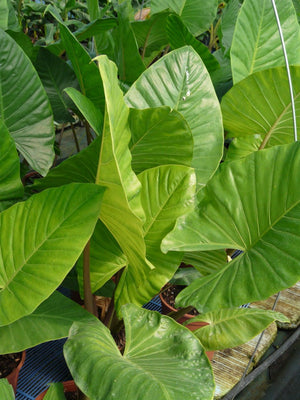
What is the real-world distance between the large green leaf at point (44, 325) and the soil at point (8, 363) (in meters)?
0.16

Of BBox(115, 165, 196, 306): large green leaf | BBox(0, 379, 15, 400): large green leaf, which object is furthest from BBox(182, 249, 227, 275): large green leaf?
BBox(0, 379, 15, 400): large green leaf

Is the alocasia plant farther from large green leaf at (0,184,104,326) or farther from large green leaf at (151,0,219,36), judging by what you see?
large green leaf at (151,0,219,36)

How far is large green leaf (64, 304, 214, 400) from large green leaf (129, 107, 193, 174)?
275 millimetres

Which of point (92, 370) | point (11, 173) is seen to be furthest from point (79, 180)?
point (92, 370)

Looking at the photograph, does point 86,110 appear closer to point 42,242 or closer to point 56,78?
point 42,242

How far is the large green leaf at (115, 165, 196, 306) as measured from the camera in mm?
758

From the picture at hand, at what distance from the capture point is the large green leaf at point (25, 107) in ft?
2.87

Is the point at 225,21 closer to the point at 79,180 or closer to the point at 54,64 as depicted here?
the point at 54,64

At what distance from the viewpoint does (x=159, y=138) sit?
786 millimetres

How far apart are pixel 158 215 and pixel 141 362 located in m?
0.26

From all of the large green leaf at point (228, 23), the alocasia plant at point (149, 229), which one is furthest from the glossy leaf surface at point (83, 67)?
the large green leaf at point (228, 23)

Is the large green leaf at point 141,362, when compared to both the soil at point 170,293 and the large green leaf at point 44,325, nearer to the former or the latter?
the large green leaf at point 44,325

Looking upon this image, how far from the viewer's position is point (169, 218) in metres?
0.79

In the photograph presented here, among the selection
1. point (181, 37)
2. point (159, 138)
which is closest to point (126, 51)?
point (181, 37)
